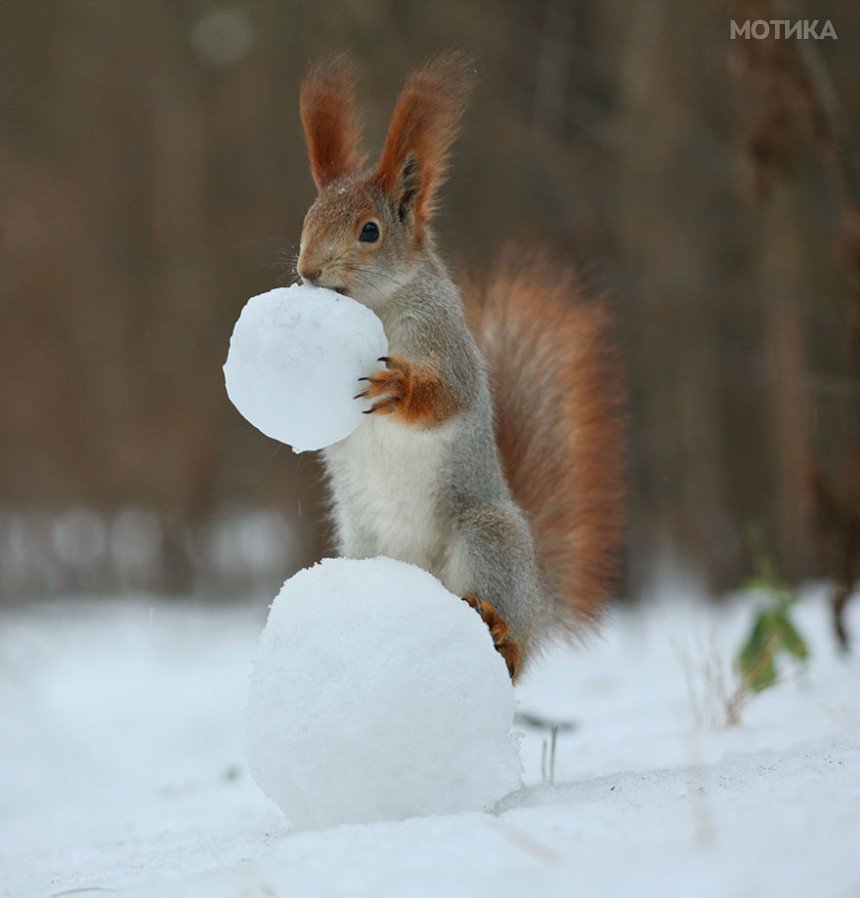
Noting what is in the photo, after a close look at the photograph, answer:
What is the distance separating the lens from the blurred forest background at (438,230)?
587 centimetres

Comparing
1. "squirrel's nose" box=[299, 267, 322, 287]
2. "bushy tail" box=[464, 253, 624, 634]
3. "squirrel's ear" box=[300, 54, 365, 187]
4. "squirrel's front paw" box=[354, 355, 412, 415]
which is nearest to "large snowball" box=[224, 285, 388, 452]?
"squirrel's front paw" box=[354, 355, 412, 415]

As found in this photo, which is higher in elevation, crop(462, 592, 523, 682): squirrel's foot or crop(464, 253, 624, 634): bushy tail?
crop(464, 253, 624, 634): bushy tail

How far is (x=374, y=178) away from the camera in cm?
256

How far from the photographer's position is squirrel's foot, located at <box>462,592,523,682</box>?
7.89ft

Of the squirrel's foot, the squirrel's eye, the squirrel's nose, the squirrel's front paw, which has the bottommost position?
the squirrel's foot

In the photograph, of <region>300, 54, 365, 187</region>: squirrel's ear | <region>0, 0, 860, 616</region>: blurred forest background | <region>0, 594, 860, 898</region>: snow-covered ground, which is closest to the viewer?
<region>0, 594, 860, 898</region>: snow-covered ground

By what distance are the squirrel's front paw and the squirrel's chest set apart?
0.17 metres

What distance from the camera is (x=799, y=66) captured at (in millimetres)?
3818

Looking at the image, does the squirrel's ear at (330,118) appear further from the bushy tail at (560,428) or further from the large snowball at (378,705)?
the large snowball at (378,705)

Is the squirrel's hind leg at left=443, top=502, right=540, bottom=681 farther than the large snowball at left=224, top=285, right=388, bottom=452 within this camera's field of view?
Yes

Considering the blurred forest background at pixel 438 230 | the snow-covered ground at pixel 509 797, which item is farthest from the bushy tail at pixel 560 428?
the blurred forest background at pixel 438 230

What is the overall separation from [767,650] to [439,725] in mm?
1854

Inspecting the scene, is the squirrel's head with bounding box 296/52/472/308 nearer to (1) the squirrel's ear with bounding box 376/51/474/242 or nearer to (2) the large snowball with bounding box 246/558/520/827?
(1) the squirrel's ear with bounding box 376/51/474/242

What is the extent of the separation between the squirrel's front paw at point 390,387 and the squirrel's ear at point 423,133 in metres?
0.50
